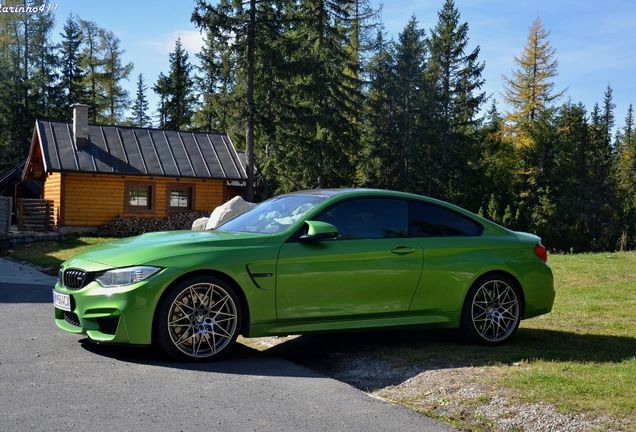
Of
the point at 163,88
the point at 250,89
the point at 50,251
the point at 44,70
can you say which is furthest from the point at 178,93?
the point at 50,251

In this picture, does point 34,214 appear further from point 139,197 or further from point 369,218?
point 369,218

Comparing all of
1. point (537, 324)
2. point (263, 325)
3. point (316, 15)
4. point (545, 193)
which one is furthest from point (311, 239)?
point (545, 193)

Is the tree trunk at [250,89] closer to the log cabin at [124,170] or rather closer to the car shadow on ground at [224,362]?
the log cabin at [124,170]

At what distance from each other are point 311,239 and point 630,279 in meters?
8.77

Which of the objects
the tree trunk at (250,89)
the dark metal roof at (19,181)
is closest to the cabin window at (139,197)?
the tree trunk at (250,89)

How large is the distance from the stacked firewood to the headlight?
25.4 m

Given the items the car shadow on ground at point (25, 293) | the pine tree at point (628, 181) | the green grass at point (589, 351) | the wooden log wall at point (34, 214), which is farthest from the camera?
the pine tree at point (628, 181)

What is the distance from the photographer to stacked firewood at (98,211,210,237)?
31.7 m

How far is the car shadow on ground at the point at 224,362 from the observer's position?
6.10 metres

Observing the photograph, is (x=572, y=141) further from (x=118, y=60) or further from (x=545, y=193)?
(x=118, y=60)

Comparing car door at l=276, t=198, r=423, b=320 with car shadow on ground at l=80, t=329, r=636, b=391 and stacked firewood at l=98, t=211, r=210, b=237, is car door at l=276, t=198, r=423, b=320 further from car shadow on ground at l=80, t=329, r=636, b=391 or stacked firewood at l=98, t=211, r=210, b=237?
stacked firewood at l=98, t=211, r=210, b=237

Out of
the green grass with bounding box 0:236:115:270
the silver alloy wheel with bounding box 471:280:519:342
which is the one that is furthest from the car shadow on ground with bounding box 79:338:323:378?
the green grass with bounding box 0:236:115:270

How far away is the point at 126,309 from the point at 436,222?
3313 mm

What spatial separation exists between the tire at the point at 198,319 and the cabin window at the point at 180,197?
27702mm
